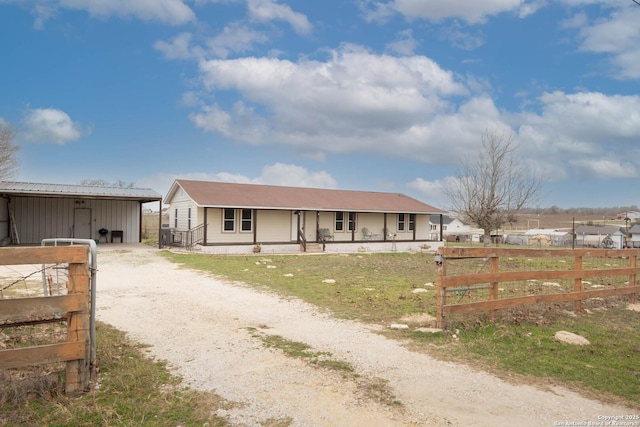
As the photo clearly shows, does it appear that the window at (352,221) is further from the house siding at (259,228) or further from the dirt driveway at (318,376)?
the dirt driveway at (318,376)

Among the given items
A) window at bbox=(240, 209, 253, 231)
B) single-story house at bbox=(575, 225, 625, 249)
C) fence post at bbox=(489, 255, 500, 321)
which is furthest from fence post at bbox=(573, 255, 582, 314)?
single-story house at bbox=(575, 225, 625, 249)

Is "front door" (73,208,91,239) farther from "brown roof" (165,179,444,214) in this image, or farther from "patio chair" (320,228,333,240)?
"patio chair" (320,228,333,240)

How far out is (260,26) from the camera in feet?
55.1

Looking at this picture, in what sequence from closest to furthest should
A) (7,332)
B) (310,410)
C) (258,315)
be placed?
(310,410) → (7,332) → (258,315)

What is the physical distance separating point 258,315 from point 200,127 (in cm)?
2244

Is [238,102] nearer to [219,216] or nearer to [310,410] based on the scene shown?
[219,216]

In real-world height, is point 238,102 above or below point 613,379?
above

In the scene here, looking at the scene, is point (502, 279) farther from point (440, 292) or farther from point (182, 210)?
point (182, 210)

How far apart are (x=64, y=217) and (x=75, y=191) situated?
2.63 meters

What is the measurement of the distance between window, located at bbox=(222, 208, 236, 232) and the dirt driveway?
53.4ft

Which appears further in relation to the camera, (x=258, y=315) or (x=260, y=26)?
(x=260, y=26)

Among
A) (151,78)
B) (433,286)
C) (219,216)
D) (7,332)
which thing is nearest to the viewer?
(7,332)

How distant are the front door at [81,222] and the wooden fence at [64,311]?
79.2ft

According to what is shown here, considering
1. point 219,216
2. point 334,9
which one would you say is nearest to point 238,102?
point 219,216
